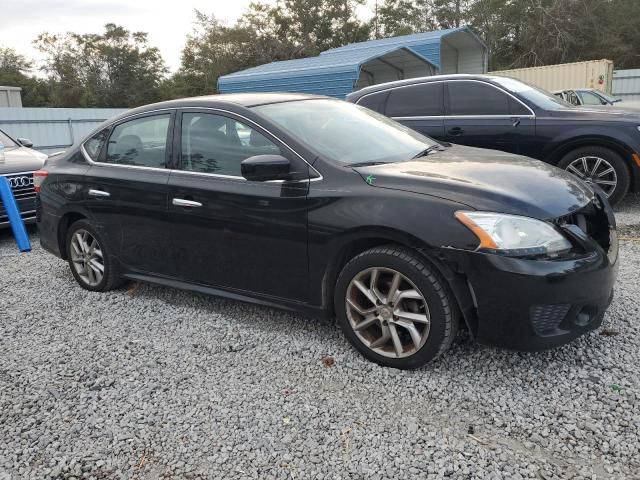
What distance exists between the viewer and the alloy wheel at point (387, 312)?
289 cm

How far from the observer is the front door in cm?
326

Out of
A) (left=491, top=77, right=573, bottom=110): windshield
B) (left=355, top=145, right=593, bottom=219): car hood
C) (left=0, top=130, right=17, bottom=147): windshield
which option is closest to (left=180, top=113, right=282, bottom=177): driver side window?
(left=355, top=145, right=593, bottom=219): car hood

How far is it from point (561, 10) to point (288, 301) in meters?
39.8

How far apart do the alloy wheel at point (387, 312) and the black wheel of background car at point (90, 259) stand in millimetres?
2279

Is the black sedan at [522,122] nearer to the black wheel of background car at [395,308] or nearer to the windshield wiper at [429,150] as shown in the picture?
the windshield wiper at [429,150]

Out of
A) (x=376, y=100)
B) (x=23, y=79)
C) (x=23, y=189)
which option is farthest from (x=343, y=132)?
(x=23, y=79)

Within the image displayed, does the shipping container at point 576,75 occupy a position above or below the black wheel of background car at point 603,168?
above

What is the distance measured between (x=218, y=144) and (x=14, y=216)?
3.93 metres

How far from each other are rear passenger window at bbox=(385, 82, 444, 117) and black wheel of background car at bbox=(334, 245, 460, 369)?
4566 mm

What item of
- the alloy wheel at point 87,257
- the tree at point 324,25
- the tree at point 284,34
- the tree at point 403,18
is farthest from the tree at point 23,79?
the alloy wheel at point 87,257

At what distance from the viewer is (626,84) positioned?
2533cm

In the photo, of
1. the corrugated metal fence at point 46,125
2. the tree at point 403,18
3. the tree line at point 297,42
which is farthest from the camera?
the tree at point 403,18

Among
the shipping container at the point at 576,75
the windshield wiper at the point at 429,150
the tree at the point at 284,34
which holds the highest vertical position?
the tree at the point at 284,34

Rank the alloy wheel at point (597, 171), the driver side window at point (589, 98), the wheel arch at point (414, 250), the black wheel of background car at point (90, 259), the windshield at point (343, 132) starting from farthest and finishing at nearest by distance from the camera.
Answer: the driver side window at point (589, 98) < the alloy wheel at point (597, 171) < the black wheel of background car at point (90, 259) < the windshield at point (343, 132) < the wheel arch at point (414, 250)
